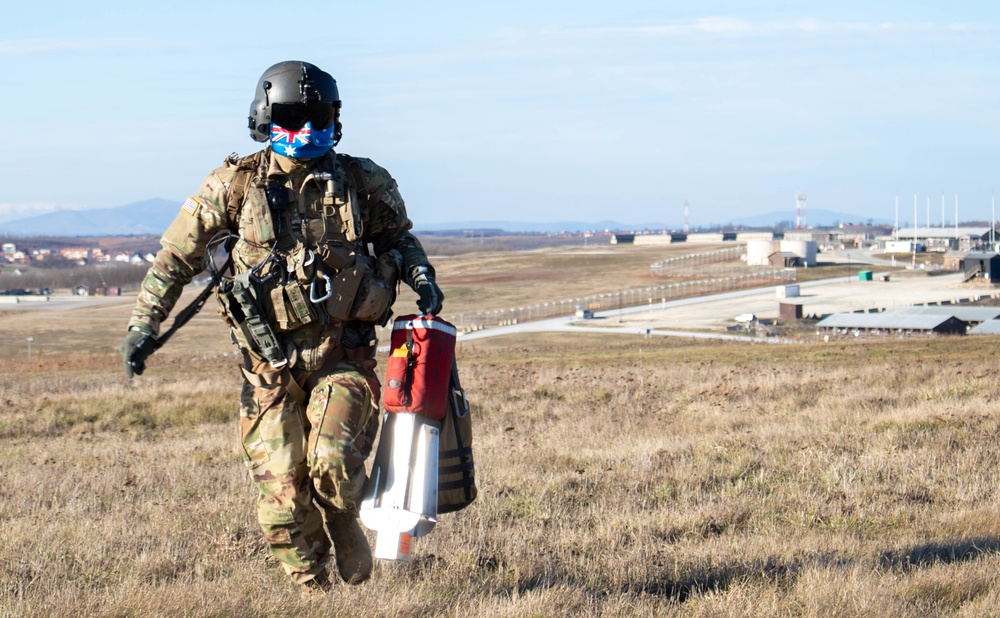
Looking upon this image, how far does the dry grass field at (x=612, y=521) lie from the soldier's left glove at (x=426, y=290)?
1351mm

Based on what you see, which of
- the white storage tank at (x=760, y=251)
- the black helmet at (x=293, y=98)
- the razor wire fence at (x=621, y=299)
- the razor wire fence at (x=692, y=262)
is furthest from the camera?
the white storage tank at (x=760, y=251)

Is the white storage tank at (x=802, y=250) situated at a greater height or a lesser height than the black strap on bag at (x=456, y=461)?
lesser

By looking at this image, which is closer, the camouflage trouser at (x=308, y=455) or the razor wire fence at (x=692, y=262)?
the camouflage trouser at (x=308, y=455)

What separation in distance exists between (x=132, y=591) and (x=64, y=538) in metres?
1.85

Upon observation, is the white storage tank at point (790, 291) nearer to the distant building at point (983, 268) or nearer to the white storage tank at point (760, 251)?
the distant building at point (983, 268)

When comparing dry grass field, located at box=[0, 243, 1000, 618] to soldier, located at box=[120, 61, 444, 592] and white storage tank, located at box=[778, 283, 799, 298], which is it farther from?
white storage tank, located at box=[778, 283, 799, 298]

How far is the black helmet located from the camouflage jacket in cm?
18

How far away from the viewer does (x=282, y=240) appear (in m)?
5.39

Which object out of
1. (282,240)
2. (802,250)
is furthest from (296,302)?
(802,250)

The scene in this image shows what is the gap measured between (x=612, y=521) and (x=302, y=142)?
290cm

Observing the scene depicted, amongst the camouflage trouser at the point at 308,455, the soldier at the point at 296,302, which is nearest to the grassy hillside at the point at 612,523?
the camouflage trouser at the point at 308,455

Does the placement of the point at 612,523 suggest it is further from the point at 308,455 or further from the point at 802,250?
the point at 802,250

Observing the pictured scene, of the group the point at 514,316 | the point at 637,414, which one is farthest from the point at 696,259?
the point at 637,414

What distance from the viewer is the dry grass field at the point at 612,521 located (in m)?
4.74
